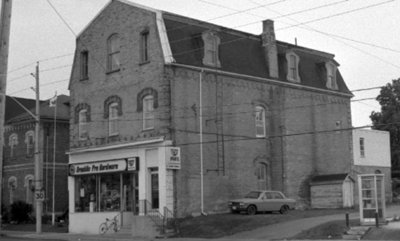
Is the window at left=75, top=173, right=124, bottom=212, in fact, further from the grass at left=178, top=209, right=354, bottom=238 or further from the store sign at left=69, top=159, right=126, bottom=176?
the grass at left=178, top=209, right=354, bottom=238

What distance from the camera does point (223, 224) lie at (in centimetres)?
2962

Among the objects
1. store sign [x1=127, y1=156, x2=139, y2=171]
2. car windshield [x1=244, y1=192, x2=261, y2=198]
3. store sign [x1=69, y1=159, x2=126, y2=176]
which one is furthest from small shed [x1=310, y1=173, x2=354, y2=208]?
store sign [x1=69, y1=159, x2=126, y2=176]

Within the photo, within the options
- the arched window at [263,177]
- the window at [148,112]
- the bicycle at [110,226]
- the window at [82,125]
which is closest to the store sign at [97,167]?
the window at [82,125]

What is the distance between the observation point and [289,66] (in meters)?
39.8

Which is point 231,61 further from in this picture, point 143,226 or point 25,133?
point 25,133

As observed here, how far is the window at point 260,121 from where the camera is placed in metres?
37.6

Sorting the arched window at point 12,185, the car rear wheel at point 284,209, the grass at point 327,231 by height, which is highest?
the arched window at point 12,185

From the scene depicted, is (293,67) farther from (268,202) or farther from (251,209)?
(251,209)

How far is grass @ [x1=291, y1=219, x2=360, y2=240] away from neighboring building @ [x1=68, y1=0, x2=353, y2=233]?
7.84 m

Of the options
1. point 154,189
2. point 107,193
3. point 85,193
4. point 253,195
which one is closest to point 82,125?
point 85,193

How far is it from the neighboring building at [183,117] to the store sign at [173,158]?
0.05 meters

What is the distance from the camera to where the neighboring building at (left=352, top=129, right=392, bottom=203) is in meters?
44.8

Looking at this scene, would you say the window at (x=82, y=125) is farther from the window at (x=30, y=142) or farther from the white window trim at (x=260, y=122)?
the window at (x=30, y=142)

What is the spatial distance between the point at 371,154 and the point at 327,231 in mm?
22378
